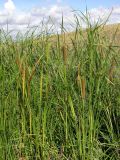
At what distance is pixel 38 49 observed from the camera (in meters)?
3.28

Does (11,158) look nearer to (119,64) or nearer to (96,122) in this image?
(96,122)

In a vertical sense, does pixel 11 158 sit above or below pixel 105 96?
below

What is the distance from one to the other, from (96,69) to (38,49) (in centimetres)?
78

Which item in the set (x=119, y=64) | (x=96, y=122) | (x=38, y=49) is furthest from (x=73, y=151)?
(x=38, y=49)

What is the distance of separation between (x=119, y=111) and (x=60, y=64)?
493 mm

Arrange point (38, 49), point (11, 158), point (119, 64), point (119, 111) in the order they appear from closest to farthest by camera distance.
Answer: point (11, 158), point (119, 111), point (119, 64), point (38, 49)

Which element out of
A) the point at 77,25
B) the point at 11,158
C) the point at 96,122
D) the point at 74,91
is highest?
the point at 77,25

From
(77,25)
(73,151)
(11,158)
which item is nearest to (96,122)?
(73,151)

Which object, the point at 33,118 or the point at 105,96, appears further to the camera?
the point at 105,96

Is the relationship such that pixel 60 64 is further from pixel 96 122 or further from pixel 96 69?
pixel 96 122

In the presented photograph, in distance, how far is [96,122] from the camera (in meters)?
2.39

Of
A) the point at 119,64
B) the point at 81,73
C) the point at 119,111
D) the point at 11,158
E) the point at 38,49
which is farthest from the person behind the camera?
the point at 38,49

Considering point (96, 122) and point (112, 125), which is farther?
point (112, 125)

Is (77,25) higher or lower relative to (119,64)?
higher
